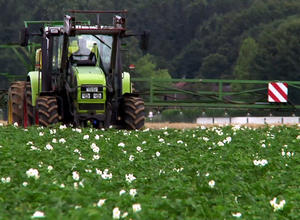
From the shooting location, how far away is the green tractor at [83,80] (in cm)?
2047

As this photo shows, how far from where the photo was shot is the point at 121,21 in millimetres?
20766

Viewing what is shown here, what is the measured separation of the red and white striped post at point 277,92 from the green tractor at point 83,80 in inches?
605

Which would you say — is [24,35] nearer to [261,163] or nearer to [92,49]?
[92,49]

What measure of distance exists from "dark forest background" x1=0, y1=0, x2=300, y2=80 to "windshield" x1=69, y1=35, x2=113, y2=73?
224 feet

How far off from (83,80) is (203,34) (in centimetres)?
11206

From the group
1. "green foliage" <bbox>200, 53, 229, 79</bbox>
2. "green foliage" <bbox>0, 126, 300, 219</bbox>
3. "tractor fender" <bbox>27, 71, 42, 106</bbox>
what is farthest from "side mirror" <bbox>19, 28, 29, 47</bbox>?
"green foliage" <bbox>200, 53, 229, 79</bbox>

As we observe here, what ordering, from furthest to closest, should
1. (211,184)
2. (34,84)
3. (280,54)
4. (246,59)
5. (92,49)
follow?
1. (246,59)
2. (280,54)
3. (34,84)
4. (92,49)
5. (211,184)

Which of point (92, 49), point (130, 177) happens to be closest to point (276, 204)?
point (130, 177)

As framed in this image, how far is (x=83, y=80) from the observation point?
800 inches

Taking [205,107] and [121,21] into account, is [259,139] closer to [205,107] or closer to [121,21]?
[121,21]

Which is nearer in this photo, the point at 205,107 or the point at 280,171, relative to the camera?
the point at 280,171

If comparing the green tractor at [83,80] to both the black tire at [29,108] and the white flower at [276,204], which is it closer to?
the black tire at [29,108]

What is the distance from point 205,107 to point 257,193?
26.6 meters

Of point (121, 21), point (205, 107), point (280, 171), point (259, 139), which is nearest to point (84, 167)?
point (280, 171)
